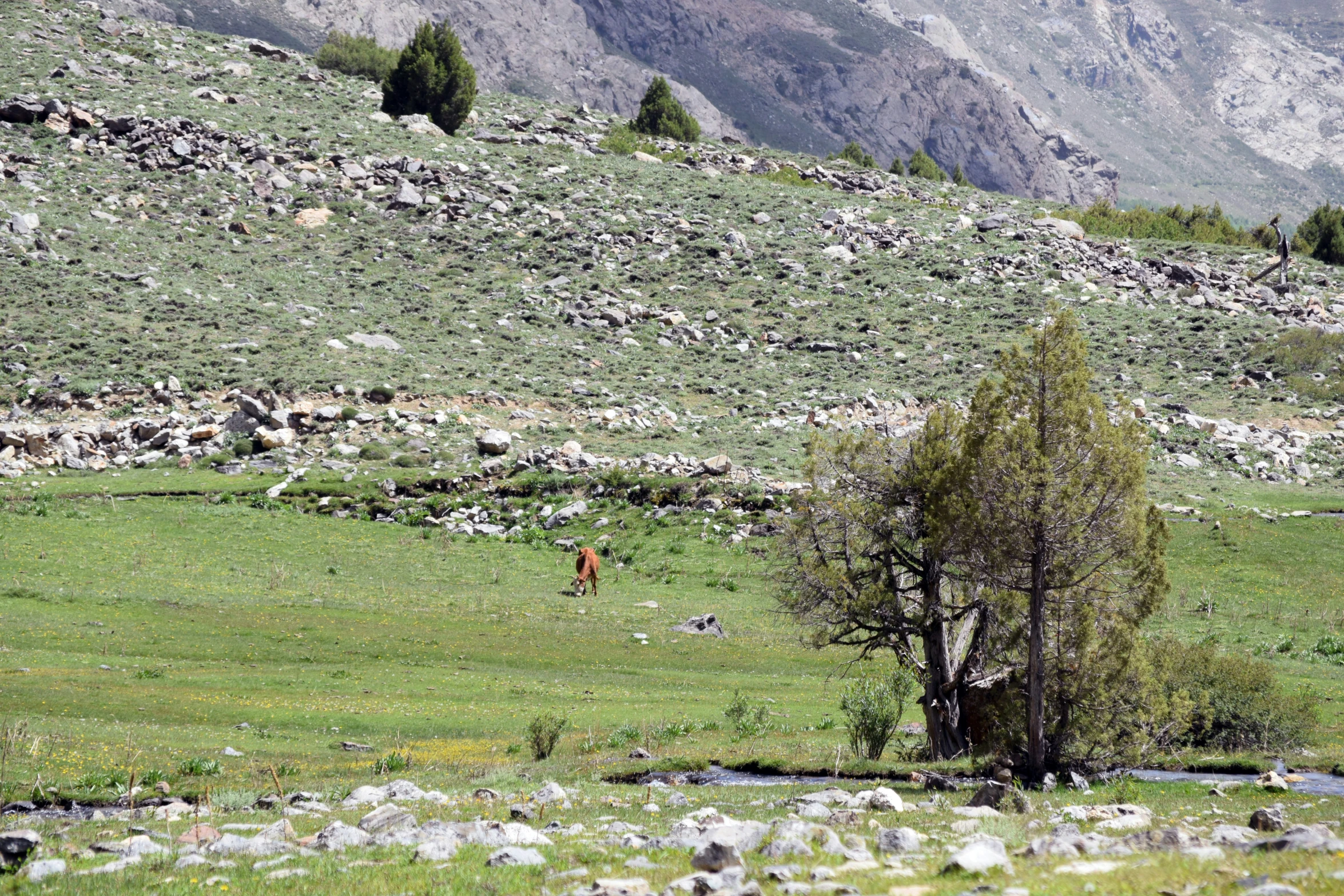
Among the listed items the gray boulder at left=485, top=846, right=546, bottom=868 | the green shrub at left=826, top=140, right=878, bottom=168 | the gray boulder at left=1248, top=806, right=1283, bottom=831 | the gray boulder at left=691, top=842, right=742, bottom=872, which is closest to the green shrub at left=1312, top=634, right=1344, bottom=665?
the gray boulder at left=1248, top=806, right=1283, bottom=831

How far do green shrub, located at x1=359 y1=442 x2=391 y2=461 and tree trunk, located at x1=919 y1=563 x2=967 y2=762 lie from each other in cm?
3969

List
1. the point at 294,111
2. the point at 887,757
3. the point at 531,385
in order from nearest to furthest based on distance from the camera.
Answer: the point at 887,757, the point at 531,385, the point at 294,111

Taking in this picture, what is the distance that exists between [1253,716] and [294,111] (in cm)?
10572

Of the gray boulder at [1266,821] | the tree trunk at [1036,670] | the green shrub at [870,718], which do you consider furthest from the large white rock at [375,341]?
the gray boulder at [1266,821]

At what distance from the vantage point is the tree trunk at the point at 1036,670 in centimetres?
2023

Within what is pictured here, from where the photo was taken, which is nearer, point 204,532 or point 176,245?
point 204,532

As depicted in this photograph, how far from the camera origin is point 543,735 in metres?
22.8

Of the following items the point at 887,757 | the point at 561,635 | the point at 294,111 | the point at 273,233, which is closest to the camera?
the point at 887,757

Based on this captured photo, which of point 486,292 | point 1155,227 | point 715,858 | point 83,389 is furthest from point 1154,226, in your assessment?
point 715,858

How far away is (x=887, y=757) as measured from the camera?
25078 millimetres

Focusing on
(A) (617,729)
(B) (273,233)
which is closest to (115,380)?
Result: (B) (273,233)

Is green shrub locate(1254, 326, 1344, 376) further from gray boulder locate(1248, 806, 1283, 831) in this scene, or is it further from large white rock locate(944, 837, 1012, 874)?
large white rock locate(944, 837, 1012, 874)

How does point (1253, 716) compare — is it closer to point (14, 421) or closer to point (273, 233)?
point (14, 421)

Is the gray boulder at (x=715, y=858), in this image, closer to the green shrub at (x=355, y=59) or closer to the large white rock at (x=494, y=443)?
the large white rock at (x=494, y=443)
